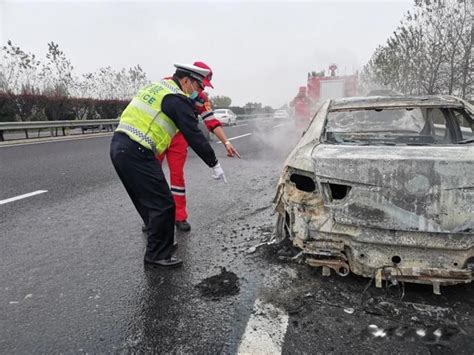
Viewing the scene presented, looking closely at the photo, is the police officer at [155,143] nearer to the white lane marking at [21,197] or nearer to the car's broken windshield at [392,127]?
the car's broken windshield at [392,127]

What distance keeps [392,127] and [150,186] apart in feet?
9.63

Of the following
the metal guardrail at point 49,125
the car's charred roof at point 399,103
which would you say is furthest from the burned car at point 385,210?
the metal guardrail at point 49,125

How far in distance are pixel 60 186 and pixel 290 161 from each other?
4.64 m

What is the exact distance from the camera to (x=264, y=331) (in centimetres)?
219

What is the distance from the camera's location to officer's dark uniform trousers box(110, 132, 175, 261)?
3.02 meters

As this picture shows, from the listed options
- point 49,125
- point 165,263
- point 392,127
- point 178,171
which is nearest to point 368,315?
point 165,263

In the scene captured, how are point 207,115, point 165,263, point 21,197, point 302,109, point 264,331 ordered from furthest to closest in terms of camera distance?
point 302,109 < point 21,197 < point 207,115 < point 165,263 < point 264,331

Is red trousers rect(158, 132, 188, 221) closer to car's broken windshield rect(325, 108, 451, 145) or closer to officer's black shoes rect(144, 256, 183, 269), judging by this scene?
officer's black shoes rect(144, 256, 183, 269)

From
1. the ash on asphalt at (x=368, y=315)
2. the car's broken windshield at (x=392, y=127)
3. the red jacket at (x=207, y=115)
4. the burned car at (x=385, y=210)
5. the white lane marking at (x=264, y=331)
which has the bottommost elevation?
the ash on asphalt at (x=368, y=315)

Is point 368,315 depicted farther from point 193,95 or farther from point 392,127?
point 392,127

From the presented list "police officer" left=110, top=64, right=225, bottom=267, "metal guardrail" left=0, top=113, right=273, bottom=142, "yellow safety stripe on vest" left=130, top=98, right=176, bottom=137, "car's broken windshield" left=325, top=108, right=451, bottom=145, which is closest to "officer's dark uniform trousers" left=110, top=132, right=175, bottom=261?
"police officer" left=110, top=64, right=225, bottom=267

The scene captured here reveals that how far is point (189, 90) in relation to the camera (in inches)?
127

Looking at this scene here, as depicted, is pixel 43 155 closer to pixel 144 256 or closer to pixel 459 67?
pixel 144 256

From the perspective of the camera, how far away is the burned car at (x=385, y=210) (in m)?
2.34
